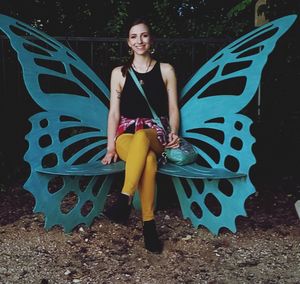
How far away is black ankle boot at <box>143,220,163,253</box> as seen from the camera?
134 inches

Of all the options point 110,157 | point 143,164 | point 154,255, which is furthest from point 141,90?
point 154,255

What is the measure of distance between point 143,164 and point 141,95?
62 centimetres

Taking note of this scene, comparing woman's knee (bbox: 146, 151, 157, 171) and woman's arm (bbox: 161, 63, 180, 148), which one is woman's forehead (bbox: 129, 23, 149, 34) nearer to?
woman's arm (bbox: 161, 63, 180, 148)

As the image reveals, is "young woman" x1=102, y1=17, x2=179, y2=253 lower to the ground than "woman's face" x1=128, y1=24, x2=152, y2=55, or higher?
lower

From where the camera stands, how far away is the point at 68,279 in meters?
3.08

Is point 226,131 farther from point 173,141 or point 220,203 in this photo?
point 220,203

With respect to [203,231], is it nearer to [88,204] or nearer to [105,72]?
[88,204]

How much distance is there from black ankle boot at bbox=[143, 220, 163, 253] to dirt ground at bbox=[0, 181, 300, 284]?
4 cm

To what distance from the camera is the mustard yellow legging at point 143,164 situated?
3.35 meters

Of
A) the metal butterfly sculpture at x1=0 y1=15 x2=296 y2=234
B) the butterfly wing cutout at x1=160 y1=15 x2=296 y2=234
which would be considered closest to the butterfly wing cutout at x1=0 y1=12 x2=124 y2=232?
the metal butterfly sculpture at x1=0 y1=15 x2=296 y2=234

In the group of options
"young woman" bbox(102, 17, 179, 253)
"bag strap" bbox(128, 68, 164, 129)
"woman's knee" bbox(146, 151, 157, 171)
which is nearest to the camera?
"woman's knee" bbox(146, 151, 157, 171)

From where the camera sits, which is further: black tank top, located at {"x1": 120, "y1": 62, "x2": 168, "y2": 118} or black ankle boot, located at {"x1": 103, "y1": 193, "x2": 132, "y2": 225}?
black tank top, located at {"x1": 120, "y1": 62, "x2": 168, "y2": 118}

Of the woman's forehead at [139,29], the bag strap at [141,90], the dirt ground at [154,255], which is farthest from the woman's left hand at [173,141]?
the woman's forehead at [139,29]

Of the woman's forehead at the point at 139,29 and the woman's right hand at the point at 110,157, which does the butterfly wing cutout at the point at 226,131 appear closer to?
the woman's right hand at the point at 110,157
